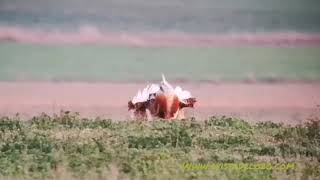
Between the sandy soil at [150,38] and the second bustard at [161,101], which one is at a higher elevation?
the sandy soil at [150,38]

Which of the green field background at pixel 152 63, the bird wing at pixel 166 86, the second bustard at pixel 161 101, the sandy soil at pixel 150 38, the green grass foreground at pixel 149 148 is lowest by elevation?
the green grass foreground at pixel 149 148

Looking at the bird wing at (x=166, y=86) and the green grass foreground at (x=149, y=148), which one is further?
the bird wing at (x=166, y=86)

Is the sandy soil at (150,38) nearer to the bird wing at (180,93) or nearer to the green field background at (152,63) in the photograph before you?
the green field background at (152,63)

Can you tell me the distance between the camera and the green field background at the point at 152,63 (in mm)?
2803

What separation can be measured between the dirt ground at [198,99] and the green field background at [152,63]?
29mm

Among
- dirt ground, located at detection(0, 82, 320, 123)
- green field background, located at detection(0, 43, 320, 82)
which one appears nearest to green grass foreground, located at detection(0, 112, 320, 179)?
dirt ground, located at detection(0, 82, 320, 123)

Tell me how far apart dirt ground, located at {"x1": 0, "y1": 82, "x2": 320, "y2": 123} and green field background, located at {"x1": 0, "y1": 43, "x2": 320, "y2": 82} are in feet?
0.10

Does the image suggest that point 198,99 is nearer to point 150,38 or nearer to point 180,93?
point 180,93

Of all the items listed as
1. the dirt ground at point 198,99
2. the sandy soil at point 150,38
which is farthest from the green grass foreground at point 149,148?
the sandy soil at point 150,38

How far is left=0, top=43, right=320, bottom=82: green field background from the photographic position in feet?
9.20

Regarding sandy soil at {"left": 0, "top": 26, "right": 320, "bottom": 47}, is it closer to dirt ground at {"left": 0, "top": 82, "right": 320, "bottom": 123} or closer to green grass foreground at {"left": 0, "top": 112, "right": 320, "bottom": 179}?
dirt ground at {"left": 0, "top": 82, "right": 320, "bottom": 123}

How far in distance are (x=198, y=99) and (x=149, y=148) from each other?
26 centimetres

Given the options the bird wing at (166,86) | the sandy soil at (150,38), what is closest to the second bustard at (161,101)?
the bird wing at (166,86)

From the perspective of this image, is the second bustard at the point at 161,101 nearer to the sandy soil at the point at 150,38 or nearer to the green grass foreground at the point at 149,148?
the green grass foreground at the point at 149,148
